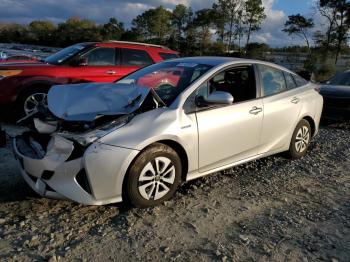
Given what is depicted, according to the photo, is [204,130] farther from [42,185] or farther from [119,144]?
[42,185]

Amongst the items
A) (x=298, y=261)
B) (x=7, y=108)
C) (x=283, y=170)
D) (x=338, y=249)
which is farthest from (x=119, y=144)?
(x=7, y=108)

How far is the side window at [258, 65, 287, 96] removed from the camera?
5410 millimetres

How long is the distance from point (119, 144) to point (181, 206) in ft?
3.32

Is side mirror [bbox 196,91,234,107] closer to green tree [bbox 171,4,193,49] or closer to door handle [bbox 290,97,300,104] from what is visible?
door handle [bbox 290,97,300,104]

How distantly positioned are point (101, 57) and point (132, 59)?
0.71 metres

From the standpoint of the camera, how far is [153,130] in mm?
4016

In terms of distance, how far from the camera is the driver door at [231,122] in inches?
177

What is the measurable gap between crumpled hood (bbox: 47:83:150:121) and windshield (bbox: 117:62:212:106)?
1.15ft

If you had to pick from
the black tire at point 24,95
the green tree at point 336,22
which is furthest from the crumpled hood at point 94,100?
the green tree at point 336,22

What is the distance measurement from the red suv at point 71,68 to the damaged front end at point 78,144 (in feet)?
8.23

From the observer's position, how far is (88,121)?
3.91 metres

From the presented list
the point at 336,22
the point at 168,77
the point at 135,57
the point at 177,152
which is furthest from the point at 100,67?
the point at 336,22

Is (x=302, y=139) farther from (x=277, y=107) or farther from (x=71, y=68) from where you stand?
(x=71, y=68)

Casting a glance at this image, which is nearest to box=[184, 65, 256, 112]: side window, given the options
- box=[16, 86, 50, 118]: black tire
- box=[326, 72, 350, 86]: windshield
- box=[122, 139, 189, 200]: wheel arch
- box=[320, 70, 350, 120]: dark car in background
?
box=[122, 139, 189, 200]: wheel arch
